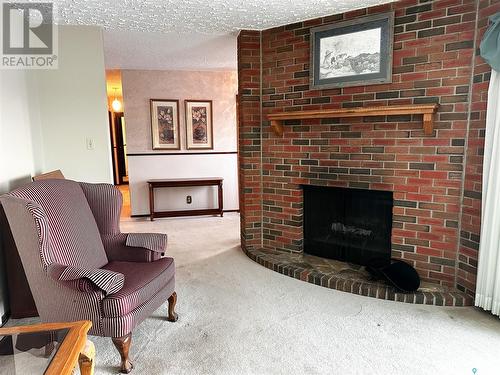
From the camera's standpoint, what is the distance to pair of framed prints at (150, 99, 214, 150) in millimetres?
5133

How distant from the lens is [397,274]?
2.65 metres

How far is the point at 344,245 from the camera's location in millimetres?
3199

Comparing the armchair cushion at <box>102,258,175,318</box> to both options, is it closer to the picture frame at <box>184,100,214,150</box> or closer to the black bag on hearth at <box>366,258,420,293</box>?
the black bag on hearth at <box>366,258,420,293</box>

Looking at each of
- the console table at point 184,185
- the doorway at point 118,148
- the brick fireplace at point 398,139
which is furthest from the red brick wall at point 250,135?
the doorway at point 118,148

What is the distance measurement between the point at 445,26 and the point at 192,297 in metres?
2.74

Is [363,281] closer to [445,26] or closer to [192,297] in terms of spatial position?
[192,297]

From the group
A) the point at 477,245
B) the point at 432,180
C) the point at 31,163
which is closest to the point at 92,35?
the point at 31,163

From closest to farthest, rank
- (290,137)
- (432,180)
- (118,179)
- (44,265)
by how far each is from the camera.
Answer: (44,265), (432,180), (290,137), (118,179)

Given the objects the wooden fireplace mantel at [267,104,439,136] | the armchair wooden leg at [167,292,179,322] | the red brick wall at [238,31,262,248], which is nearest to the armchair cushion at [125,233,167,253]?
the armchair wooden leg at [167,292,179,322]

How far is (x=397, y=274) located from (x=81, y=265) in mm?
2215

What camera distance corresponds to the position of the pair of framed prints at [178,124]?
5133mm

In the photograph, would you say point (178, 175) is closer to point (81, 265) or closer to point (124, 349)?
point (81, 265)

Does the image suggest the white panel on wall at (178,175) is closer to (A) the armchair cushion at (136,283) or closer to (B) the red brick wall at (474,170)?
(A) the armchair cushion at (136,283)

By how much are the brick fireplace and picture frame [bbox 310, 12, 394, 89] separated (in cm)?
6
